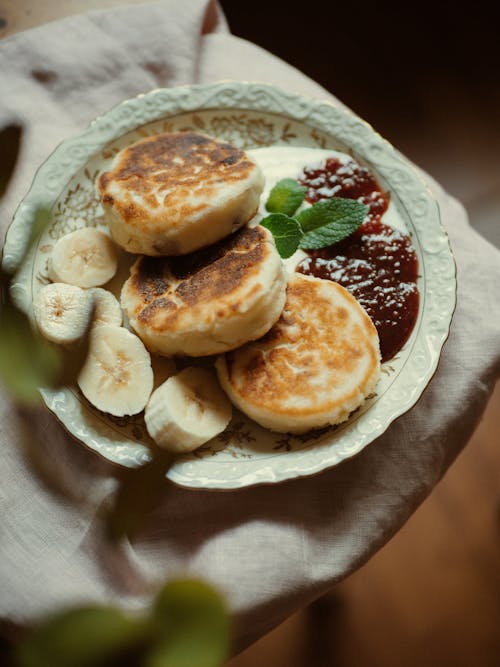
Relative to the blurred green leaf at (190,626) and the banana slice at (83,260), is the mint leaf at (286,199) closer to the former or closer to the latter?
the banana slice at (83,260)

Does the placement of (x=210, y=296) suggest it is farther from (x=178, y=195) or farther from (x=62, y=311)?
(x=62, y=311)

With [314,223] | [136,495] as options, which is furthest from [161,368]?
[314,223]

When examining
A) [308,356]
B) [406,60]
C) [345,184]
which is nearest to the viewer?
[308,356]

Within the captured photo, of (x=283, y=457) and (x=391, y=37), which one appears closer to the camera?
(x=283, y=457)

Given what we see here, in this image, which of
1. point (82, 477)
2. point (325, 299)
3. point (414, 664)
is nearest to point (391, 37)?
point (325, 299)

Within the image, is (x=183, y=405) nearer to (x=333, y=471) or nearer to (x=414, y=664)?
(x=333, y=471)

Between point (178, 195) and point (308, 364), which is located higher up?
point (178, 195)
